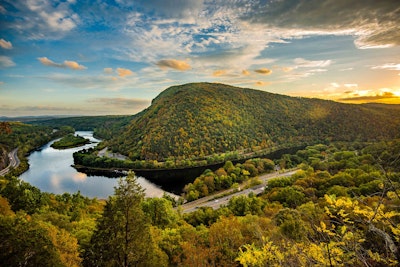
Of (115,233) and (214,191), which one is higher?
(115,233)

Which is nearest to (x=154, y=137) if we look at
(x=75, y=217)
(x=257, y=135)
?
(x=257, y=135)

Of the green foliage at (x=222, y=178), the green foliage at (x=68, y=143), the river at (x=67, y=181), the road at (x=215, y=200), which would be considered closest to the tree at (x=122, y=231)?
the road at (x=215, y=200)

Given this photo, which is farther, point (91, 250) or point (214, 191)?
point (214, 191)

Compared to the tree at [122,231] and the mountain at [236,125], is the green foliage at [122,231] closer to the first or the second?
the tree at [122,231]

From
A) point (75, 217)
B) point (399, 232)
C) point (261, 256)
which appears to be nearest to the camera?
point (399, 232)

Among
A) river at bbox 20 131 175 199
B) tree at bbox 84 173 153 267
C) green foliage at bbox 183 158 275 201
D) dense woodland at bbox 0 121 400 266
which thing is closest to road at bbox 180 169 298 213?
green foliage at bbox 183 158 275 201

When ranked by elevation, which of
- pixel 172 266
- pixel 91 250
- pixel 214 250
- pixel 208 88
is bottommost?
pixel 172 266

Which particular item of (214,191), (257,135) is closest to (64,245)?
(214,191)

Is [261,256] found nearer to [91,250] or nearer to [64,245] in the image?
[91,250]

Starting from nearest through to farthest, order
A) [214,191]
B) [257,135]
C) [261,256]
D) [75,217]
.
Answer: [261,256] < [75,217] < [214,191] < [257,135]

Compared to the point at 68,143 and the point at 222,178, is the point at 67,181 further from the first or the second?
the point at 68,143
